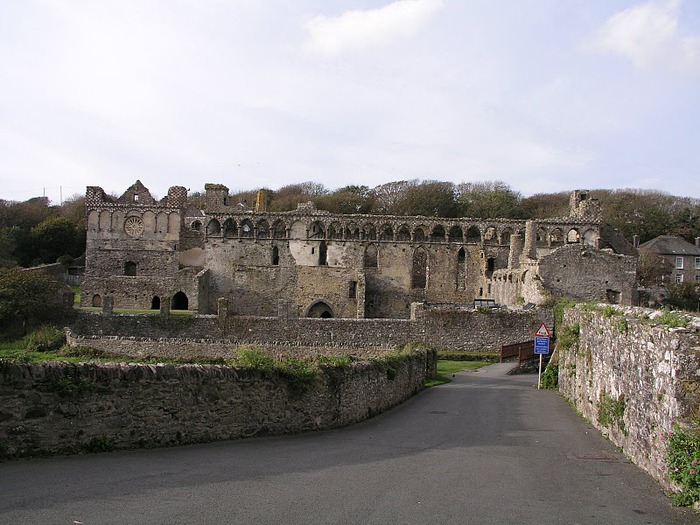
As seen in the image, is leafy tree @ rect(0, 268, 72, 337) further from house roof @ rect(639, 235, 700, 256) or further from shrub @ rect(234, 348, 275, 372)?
house roof @ rect(639, 235, 700, 256)

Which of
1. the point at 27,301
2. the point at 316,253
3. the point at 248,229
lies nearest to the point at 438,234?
the point at 316,253

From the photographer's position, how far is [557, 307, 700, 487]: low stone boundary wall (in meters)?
8.95

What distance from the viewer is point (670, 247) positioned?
6456 cm

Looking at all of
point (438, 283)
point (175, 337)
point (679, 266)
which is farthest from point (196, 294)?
point (679, 266)

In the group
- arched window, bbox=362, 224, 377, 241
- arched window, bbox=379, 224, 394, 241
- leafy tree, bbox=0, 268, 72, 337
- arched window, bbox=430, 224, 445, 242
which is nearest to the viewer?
leafy tree, bbox=0, 268, 72, 337

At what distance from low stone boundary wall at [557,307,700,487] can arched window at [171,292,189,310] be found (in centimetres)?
3361

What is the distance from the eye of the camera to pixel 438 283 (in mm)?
→ 48594

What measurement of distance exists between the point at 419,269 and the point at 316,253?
826 centimetres

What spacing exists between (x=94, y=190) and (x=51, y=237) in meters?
17.3

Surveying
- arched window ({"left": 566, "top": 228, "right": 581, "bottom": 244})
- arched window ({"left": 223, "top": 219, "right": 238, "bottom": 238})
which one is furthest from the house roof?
arched window ({"left": 223, "top": 219, "right": 238, "bottom": 238})

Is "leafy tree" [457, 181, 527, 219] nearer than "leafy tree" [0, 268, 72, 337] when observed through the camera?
No

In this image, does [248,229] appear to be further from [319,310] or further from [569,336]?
[569,336]

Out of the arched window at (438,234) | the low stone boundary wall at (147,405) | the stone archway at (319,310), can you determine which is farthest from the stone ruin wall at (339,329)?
the low stone boundary wall at (147,405)

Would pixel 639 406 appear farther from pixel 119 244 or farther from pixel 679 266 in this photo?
pixel 679 266
